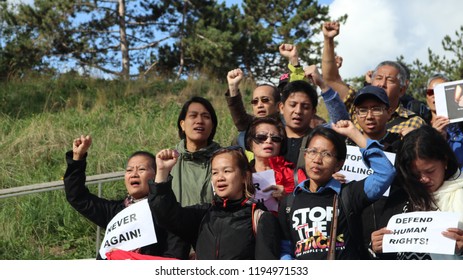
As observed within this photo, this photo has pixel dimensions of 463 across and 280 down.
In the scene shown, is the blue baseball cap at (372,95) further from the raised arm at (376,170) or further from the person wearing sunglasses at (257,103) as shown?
the person wearing sunglasses at (257,103)

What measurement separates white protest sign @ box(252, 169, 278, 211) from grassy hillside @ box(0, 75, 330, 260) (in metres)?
4.07

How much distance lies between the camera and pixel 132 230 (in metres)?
4.55

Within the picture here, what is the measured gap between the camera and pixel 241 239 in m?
4.21

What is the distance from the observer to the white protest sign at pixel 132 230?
4.52m

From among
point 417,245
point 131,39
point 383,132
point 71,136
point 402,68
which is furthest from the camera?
point 131,39

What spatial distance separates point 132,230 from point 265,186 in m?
0.90

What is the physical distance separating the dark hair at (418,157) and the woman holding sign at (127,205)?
1.48 metres

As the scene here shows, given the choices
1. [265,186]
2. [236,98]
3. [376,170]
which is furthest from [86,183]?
[376,170]

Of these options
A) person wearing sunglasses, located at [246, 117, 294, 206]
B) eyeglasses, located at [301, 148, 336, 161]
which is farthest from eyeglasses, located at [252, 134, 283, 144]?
eyeglasses, located at [301, 148, 336, 161]

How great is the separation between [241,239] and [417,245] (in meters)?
1.00

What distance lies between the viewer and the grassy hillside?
8.68 m

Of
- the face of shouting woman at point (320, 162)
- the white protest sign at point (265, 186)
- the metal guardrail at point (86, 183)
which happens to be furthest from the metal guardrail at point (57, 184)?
the face of shouting woman at point (320, 162)
